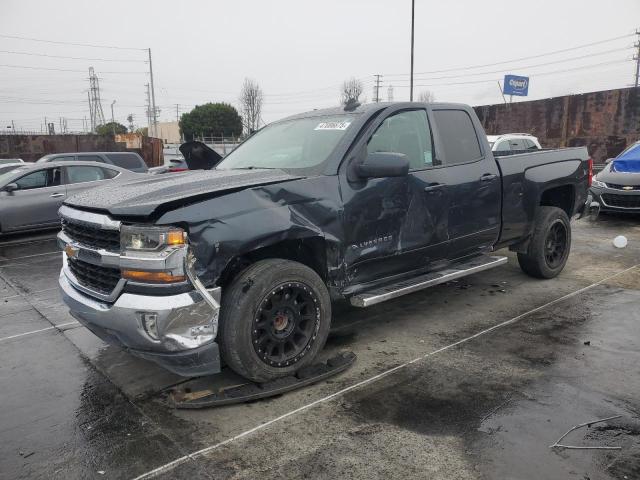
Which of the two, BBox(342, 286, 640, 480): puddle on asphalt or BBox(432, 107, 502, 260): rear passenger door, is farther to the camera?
BBox(432, 107, 502, 260): rear passenger door

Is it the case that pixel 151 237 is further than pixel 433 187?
No

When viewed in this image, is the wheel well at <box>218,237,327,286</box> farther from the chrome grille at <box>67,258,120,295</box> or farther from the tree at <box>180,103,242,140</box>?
the tree at <box>180,103,242,140</box>

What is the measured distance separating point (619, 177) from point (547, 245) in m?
5.26

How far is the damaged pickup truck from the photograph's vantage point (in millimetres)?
2996

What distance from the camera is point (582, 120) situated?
24844 mm

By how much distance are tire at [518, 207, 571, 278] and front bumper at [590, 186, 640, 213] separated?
4.71 meters

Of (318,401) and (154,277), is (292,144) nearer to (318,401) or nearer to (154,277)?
(154,277)

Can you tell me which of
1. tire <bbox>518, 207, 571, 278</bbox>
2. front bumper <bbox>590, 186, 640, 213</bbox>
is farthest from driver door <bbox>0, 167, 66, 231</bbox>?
front bumper <bbox>590, 186, 640, 213</bbox>

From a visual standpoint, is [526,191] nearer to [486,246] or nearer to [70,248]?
[486,246]

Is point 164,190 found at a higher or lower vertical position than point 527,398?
higher

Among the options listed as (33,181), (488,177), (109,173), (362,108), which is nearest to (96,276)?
(362,108)

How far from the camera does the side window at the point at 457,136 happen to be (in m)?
4.75

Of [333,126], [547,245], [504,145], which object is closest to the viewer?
[333,126]

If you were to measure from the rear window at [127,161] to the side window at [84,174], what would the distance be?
279cm
